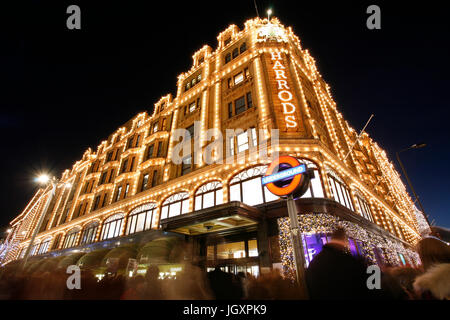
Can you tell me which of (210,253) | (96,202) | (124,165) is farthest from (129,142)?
(210,253)

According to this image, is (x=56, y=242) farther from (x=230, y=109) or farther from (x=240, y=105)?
(x=240, y=105)

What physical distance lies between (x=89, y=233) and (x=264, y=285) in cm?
2949

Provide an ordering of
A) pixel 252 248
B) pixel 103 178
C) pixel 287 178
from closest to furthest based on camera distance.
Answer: pixel 287 178 → pixel 252 248 → pixel 103 178

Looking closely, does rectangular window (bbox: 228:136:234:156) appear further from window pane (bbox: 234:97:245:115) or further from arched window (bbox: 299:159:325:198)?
arched window (bbox: 299:159:325:198)

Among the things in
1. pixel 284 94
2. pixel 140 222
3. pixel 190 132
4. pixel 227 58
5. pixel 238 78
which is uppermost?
pixel 227 58

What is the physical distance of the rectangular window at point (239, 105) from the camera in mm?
20000

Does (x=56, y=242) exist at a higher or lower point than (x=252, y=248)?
higher

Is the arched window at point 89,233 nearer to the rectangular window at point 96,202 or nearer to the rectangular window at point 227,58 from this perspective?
the rectangular window at point 96,202

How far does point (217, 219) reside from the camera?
40.1ft

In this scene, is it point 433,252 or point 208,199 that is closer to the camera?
point 433,252

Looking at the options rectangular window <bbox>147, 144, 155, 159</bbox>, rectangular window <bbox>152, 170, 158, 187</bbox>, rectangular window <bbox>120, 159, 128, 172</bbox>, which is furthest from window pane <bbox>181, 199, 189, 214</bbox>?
rectangular window <bbox>120, 159, 128, 172</bbox>

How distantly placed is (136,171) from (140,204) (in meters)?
5.74

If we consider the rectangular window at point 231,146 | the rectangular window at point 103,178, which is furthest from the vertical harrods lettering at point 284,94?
the rectangular window at point 103,178
